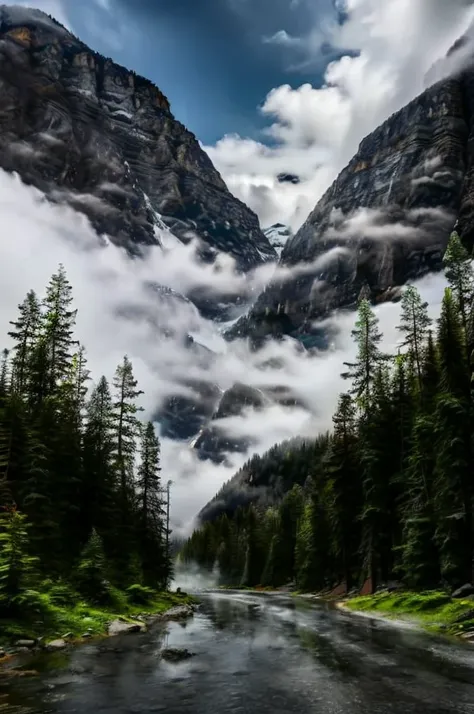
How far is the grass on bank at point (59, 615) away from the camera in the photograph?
67.1 ft

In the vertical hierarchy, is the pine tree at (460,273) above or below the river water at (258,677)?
above

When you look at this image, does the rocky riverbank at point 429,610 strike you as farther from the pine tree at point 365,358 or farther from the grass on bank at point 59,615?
the pine tree at point 365,358

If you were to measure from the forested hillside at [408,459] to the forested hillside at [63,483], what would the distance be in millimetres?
20835

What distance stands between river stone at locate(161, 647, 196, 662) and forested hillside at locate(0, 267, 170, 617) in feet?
19.5

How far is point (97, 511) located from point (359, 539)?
29900 millimetres

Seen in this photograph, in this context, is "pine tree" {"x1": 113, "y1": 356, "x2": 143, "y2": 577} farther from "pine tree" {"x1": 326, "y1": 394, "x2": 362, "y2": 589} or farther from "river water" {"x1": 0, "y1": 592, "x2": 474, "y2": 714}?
"river water" {"x1": 0, "y1": 592, "x2": 474, "y2": 714}

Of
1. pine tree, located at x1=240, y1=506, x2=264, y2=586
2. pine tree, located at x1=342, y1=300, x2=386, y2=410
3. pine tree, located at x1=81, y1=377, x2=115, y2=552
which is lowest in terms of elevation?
pine tree, located at x1=240, y1=506, x2=264, y2=586

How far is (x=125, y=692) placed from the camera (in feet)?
46.0

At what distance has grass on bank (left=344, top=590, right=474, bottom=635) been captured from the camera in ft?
86.6

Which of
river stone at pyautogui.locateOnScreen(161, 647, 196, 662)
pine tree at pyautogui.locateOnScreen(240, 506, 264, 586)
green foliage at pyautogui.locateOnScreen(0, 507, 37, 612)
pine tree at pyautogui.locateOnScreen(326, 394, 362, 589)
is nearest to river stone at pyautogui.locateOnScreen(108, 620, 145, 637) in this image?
green foliage at pyautogui.locateOnScreen(0, 507, 37, 612)

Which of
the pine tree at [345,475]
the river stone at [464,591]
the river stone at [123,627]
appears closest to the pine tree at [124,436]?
the river stone at [123,627]

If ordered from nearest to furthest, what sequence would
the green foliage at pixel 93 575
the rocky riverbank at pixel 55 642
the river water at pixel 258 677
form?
the river water at pixel 258 677, the rocky riverbank at pixel 55 642, the green foliage at pixel 93 575

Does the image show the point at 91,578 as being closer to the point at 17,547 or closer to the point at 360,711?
the point at 17,547

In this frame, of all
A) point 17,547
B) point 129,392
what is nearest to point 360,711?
point 17,547
